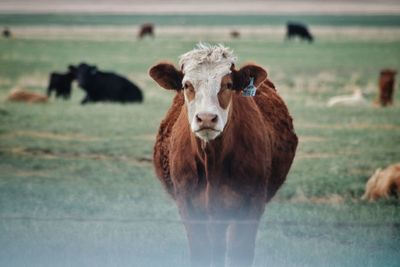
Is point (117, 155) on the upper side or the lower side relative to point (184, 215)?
lower

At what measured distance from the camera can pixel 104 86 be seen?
18.3 m

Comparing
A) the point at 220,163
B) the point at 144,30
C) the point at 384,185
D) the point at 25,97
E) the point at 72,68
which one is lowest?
the point at 144,30

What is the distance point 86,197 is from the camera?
8.53 meters

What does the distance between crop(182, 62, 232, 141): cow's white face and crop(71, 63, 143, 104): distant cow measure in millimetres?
12665

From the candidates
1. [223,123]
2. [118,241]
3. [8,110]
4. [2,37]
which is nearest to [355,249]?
[118,241]

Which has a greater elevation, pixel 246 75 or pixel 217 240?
pixel 246 75

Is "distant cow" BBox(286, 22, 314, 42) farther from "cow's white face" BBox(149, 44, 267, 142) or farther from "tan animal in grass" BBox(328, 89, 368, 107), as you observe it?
"cow's white face" BBox(149, 44, 267, 142)

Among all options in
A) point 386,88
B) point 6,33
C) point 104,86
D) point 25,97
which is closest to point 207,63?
Answer: point 386,88

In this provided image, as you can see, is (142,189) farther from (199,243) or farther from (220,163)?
(220,163)

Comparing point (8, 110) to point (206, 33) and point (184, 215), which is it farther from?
point (206, 33)

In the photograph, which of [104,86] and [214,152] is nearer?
[214,152]

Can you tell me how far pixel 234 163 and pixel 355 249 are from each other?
1.67 metres

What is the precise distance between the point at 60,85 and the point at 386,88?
6264 millimetres

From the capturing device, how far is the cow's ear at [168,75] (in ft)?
17.4
